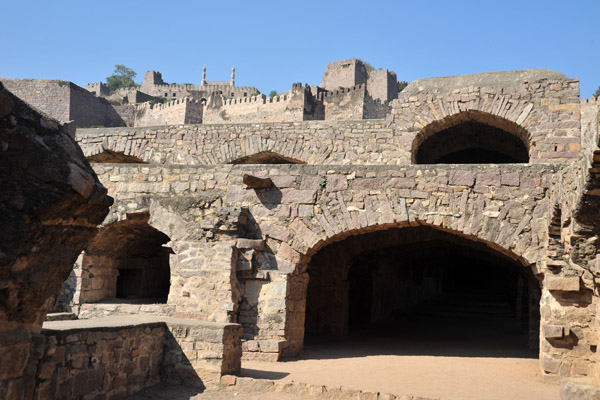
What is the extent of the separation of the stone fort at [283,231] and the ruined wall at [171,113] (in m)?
20.5

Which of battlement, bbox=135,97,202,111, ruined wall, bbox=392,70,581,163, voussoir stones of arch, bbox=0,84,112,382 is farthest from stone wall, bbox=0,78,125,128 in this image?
voussoir stones of arch, bbox=0,84,112,382

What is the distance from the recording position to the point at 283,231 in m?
8.77

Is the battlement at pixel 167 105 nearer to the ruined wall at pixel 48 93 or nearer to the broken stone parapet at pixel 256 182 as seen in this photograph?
the ruined wall at pixel 48 93

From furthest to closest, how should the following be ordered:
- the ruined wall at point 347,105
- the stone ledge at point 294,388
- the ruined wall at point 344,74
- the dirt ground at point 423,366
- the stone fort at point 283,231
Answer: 1. the ruined wall at point 344,74
2. the ruined wall at point 347,105
3. the dirt ground at point 423,366
4. the stone ledge at point 294,388
5. the stone fort at point 283,231

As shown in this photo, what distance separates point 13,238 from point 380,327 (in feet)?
37.2

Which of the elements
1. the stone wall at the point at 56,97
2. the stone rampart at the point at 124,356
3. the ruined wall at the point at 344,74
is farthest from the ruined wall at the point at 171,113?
the stone rampart at the point at 124,356

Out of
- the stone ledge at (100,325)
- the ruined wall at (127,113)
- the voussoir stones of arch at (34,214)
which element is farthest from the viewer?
the ruined wall at (127,113)

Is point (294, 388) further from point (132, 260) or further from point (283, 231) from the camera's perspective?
point (132, 260)

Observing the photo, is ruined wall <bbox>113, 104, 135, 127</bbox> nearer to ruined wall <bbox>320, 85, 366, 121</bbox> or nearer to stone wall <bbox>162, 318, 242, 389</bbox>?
ruined wall <bbox>320, 85, 366, 121</bbox>

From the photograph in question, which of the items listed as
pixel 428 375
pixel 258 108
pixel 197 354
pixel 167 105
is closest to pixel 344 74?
pixel 258 108

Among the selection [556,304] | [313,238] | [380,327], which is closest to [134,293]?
[313,238]

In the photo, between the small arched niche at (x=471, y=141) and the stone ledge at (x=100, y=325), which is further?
the small arched niche at (x=471, y=141)

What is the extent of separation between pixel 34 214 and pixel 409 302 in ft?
51.0

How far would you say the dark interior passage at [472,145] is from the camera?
42.2 ft
